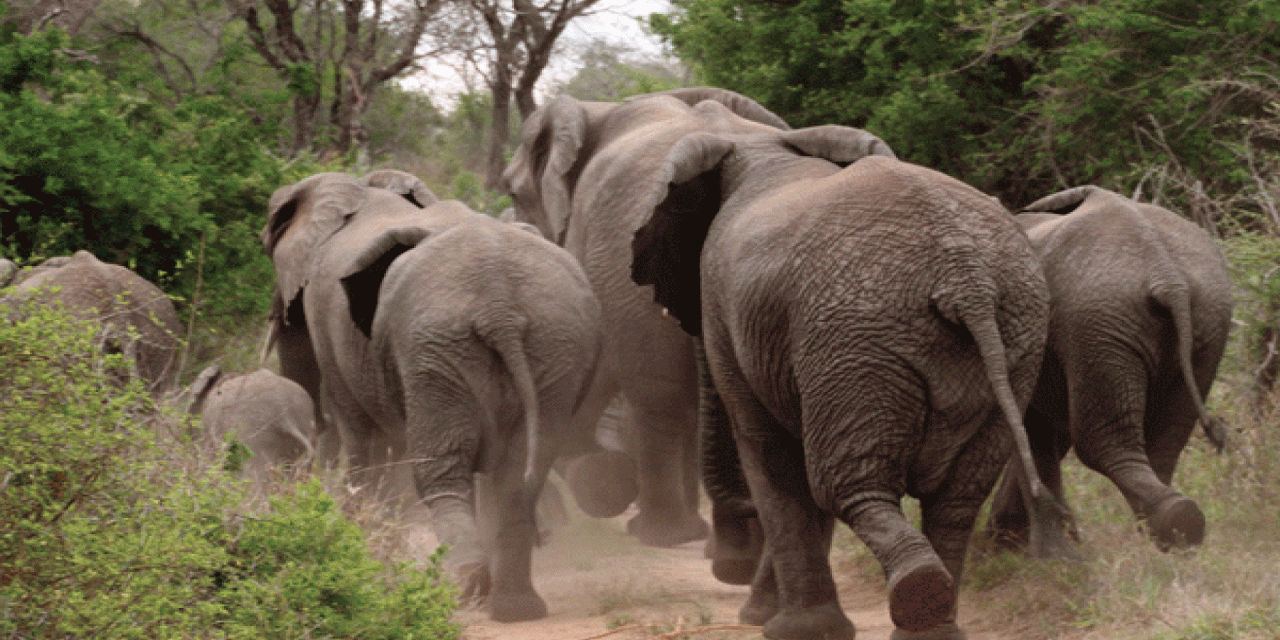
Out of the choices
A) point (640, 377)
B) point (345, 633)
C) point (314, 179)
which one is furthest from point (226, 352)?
point (345, 633)

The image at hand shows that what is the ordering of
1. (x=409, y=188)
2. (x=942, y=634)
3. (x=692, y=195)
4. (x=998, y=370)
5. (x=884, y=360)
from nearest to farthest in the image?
(x=998, y=370) → (x=884, y=360) → (x=942, y=634) → (x=692, y=195) → (x=409, y=188)

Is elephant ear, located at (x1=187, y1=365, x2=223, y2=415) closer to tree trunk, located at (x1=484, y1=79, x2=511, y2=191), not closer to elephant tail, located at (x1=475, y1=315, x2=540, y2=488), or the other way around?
elephant tail, located at (x1=475, y1=315, x2=540, y2=488)

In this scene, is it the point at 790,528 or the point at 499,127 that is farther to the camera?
the point at 499,127

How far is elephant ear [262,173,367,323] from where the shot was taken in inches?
340

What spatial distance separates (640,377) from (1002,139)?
5178 mm

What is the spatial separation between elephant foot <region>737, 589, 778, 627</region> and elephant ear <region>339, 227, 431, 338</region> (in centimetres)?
194

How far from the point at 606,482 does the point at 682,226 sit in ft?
7.69

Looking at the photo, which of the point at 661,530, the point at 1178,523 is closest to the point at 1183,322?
the point at 1178,523

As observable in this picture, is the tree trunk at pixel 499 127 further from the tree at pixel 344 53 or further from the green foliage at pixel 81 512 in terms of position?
the green foliage at pixel 81 512

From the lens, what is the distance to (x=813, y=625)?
5.39 m

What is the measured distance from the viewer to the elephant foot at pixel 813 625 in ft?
17.7

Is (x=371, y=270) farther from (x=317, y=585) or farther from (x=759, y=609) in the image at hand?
(x=317, y=585)

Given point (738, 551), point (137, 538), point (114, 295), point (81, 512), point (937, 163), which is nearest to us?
point (137, 538)

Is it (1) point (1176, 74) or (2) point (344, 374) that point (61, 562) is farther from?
(1) point (1176, 74)
